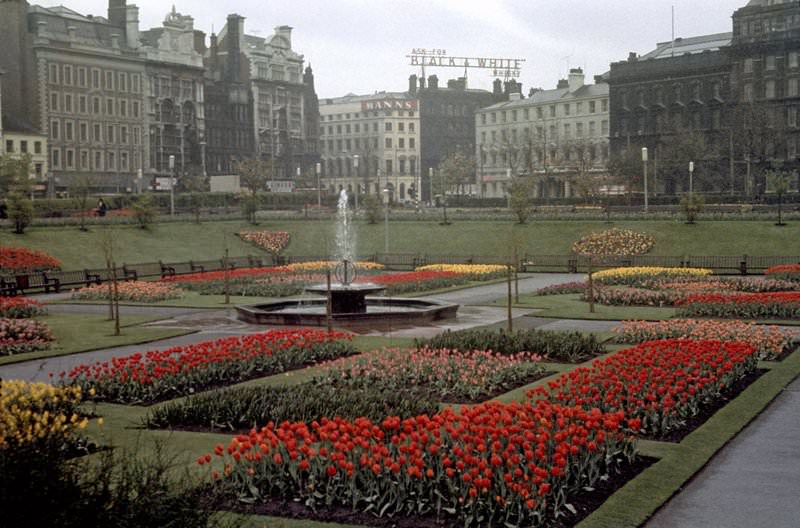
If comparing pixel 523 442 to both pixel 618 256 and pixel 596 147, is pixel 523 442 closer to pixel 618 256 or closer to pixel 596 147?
pixel 618 256

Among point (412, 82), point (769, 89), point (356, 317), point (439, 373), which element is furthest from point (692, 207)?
point (412, 82)

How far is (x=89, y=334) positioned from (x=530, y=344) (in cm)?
1295

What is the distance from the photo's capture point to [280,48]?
429 feet

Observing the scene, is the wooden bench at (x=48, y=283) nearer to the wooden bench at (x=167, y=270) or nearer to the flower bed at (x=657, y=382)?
the wooden bench at (x=167, y=270)

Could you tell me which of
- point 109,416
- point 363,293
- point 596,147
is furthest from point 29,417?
point 596,147

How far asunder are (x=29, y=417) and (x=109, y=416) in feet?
13.9

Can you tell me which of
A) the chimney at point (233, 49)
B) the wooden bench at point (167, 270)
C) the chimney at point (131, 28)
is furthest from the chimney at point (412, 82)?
the wooden bench at point (167, 270)

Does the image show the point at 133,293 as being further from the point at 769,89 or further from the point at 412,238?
the point at 769,89

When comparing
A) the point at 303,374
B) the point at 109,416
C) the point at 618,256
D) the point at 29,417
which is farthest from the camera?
the point at 618,256

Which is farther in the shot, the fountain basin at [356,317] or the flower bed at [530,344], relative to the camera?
the fountain basin at [356,317]

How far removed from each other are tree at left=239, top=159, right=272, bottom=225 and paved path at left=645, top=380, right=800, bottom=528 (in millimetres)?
57830

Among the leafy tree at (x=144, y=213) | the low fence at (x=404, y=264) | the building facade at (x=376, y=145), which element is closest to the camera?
the low fence at (x=404, y=264)

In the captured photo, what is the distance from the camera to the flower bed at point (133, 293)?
4003 cm

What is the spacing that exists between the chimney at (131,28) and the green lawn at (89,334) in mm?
74776
